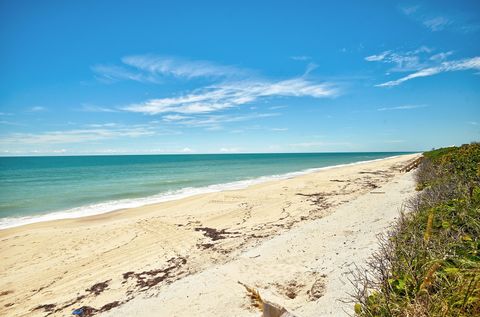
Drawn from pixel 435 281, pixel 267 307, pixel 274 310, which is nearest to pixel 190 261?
pixel 267 307

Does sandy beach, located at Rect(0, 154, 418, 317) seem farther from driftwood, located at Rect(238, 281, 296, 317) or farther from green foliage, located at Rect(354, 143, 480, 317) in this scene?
green foliage, located at Rect(354, 143, 480, 317)

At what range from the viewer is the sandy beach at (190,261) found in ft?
17.1

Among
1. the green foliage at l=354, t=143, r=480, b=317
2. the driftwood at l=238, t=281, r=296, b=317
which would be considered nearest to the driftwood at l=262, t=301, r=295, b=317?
the driftwood at l=238, t=281, r=296, b=317

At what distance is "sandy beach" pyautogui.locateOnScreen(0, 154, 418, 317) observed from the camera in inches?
206

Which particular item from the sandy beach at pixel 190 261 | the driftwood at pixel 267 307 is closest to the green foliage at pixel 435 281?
the driftwood at pixel 267 307

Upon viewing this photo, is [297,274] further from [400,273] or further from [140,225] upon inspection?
[140,225]

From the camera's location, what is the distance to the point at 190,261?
25.3ft

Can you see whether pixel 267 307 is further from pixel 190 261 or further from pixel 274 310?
pixel 190 261

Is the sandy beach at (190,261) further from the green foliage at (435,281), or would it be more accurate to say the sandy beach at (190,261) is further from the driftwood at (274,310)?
the green foliage at (435,281)

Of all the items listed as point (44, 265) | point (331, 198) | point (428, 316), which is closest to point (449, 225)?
point (428, 316)

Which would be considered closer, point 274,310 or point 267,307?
point 274,310

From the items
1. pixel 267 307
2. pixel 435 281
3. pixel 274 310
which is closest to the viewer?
pixel 435 281

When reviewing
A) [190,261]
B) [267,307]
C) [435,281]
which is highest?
[435,281]

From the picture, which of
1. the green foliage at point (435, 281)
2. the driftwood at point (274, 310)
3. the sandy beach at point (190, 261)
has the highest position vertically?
the green foliage at point (435, 281)
